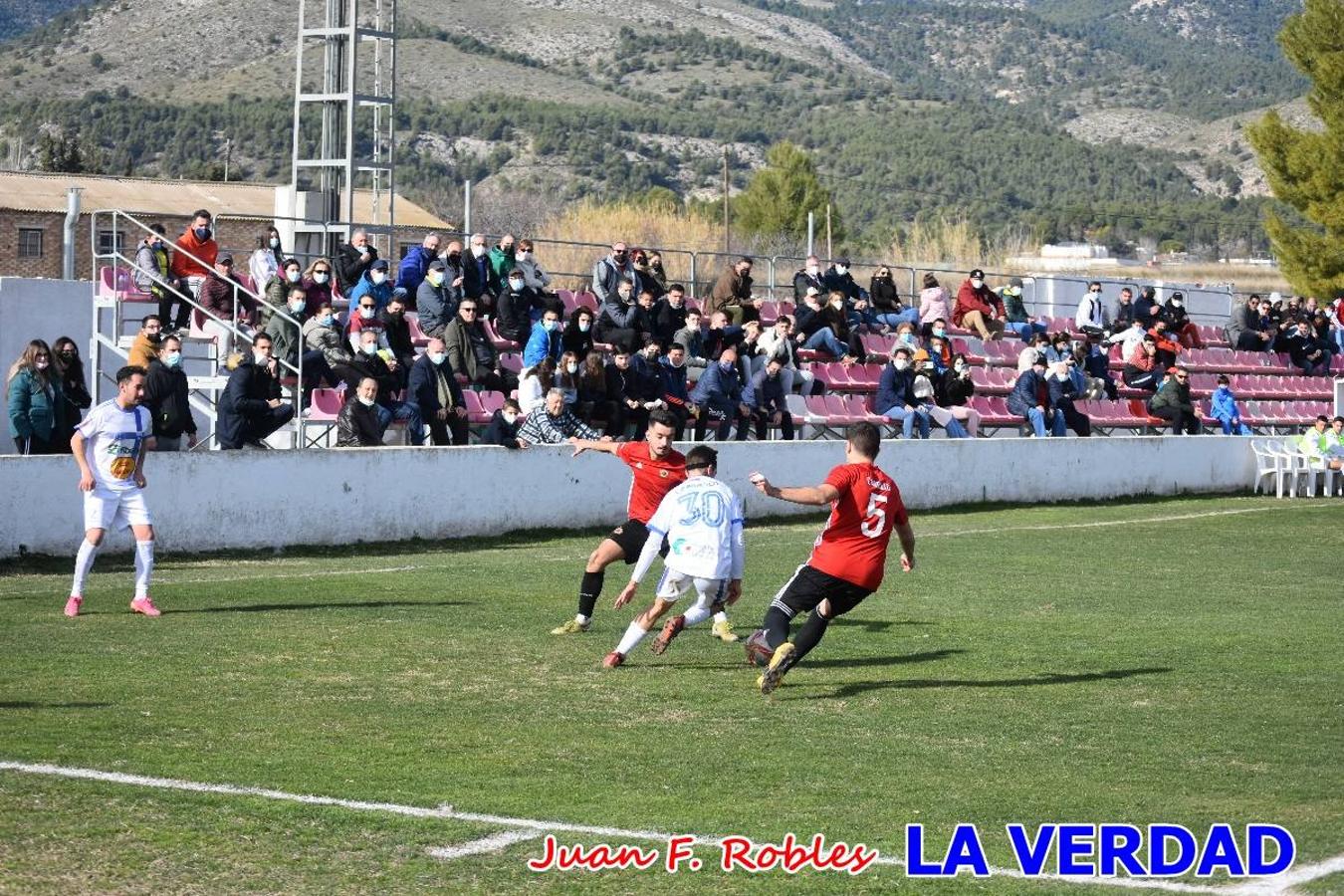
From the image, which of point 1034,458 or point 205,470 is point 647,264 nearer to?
point 1034,458

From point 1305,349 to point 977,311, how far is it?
383 inches

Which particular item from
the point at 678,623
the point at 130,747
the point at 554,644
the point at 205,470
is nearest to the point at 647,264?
the point at 205,470

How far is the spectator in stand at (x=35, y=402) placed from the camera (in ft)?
66.4

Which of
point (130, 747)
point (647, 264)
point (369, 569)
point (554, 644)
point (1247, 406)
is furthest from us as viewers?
point (1247, 406)

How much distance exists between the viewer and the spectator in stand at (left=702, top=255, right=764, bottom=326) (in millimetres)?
31922

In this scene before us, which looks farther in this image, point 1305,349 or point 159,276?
point 1305,349

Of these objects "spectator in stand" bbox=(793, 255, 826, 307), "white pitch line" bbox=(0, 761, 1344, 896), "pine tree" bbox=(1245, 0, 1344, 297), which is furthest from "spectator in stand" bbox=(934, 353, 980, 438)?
"pine tree" bbox=(1245, 0, 1344, 297)

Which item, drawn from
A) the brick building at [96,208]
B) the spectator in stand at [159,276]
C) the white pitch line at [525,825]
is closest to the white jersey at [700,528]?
the white pitch line at [525,825]

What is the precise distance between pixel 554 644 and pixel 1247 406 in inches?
1085

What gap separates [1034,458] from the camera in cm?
3091

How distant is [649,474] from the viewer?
14430 mm

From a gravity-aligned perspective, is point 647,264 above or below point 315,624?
above

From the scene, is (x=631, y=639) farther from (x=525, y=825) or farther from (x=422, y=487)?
(x=422, y=487)

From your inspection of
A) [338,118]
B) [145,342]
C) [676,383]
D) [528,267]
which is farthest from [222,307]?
[338,118]
